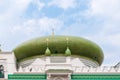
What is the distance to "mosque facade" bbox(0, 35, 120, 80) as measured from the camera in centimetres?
4406

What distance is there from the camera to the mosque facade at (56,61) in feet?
145

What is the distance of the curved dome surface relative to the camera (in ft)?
160

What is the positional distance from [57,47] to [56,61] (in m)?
3.03

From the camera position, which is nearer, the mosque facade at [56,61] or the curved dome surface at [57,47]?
the mosque facade at [56,61]

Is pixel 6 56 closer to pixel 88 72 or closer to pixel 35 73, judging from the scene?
pixel 35 73

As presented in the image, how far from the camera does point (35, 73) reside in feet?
145

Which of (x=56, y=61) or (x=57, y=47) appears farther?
(x=57, y=47)

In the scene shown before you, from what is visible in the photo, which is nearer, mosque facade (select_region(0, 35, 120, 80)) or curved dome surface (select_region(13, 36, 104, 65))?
mosque facade (select_region(0, 35, 120, 80))

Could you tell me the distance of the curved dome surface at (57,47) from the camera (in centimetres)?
4872

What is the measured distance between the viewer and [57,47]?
48.7m

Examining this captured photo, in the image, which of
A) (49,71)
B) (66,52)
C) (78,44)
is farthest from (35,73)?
(78,44)

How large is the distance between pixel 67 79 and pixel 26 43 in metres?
8.79

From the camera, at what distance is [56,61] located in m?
46.0

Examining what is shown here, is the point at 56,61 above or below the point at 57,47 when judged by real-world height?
below
